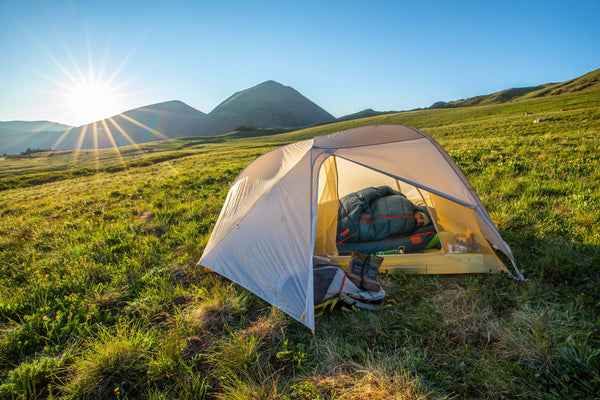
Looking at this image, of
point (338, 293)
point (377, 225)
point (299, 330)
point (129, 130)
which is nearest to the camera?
point (299, 330)

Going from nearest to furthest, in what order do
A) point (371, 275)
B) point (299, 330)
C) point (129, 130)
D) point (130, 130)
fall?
point (299, 330)
point (371, 275)
point (129, 130)
point (130, 130)

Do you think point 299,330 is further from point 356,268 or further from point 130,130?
point 130,130

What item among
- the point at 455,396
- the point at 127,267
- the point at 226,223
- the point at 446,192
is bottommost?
the point at 455,396

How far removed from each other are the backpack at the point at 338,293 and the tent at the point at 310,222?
1.01 feet

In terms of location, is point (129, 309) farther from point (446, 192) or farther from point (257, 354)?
point (446, 192)

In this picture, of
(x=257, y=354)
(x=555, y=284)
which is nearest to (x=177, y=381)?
(x=257, y=354)

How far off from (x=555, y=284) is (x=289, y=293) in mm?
3414

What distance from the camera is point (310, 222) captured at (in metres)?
3.29

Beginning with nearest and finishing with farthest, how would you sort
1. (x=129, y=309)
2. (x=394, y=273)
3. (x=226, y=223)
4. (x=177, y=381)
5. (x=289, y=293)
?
(x=177, y=381) < (x=289, y=293) < (x=129, y=309) < (x=394, y=273) < (x=226, y=223)

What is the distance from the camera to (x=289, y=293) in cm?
313

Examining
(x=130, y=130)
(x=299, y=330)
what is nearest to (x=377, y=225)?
(x=299, y=330)

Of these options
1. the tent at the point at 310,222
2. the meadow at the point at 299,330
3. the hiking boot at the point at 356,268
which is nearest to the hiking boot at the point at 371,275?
the hiking boot at the point at 356,268

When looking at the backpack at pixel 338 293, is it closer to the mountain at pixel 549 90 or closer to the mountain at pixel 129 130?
the mountain at pixel 549 90

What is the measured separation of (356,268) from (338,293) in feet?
1.69
